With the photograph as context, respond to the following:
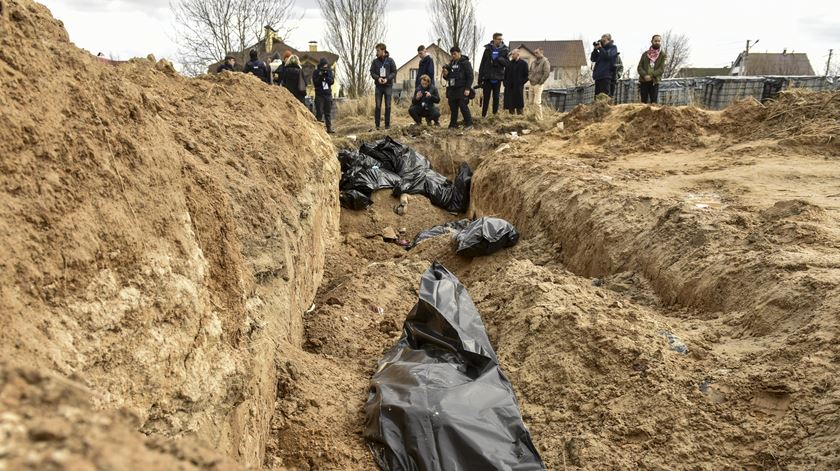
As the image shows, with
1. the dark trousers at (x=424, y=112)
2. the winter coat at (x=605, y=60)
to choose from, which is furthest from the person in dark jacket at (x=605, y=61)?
the dark trousers at (x=424, y=112)

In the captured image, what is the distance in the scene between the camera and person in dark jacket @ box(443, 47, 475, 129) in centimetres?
1245

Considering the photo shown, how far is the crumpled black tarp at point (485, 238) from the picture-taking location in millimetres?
6867

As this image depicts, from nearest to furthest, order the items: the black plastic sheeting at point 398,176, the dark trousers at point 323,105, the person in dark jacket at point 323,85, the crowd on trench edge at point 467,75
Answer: the black plastic sheeting at point 398,176 → the crowd on trench edge at point 467,75 → the person in dark jacket at point 323,85 → the dark trousers at point 323,105

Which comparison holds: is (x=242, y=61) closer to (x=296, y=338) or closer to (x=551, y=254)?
(x=551, y=254)

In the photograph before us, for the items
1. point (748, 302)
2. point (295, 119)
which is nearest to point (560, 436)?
point (748, 302)

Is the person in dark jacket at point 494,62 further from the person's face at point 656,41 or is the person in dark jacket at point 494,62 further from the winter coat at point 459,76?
the person's face at point 656,41

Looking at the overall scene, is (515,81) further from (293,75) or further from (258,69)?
(258,69)

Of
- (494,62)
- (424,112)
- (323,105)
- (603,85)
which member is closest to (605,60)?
(603,85)

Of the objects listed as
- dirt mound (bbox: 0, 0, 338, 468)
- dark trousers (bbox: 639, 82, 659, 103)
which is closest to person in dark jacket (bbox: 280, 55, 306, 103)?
dark trousers (bbox: 639, 82, 659, 103)

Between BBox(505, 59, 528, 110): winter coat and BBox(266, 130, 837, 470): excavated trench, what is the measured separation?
23.6ft

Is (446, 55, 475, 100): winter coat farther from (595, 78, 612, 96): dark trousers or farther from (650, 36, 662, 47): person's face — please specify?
(650, 36, 662, 47): person's face

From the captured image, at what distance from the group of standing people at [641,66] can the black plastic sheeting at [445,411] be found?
943cm

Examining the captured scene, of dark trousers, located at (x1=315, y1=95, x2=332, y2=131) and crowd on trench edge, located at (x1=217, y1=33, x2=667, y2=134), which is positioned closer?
crowd on trench edge, located at (x1=217, y1=33, x2=667, y2=134)

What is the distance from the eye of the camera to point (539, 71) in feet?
42.7
